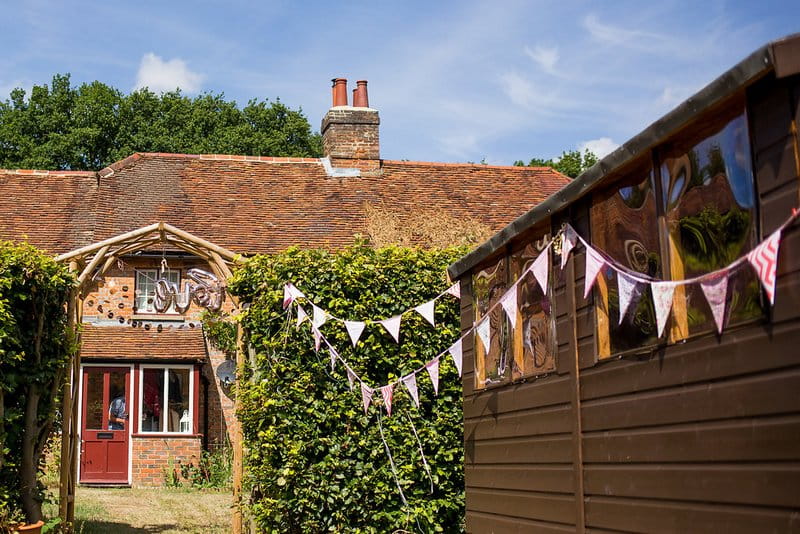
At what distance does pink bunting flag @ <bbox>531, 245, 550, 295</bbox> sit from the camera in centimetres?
667

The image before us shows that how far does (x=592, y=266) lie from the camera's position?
5840 millimetres

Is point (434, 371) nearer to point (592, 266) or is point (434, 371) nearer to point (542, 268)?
point (542, 268)

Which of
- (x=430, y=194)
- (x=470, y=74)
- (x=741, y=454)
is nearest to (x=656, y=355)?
(x=741, y=454)

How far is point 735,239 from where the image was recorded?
Result: 4.50 meters

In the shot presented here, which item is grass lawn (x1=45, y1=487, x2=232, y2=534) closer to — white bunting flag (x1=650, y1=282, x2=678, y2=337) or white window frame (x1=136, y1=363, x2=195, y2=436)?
white window frame (x1=136, y1=363, x2=195, y2=436)

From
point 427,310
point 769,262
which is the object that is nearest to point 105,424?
point 427,310

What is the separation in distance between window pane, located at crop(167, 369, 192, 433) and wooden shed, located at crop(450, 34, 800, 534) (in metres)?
15.0

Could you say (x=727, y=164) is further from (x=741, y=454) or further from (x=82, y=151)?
(x=82, y=151)

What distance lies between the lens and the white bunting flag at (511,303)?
7145mm

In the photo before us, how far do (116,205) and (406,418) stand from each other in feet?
45.8

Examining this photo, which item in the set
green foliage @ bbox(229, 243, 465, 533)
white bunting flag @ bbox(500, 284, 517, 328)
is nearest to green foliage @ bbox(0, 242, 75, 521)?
green foliage @ bbox(229, 243, 465, 533)

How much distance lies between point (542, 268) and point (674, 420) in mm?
1947

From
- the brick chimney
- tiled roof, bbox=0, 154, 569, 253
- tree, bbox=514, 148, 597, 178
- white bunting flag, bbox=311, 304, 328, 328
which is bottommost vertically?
white bunting flag, bbox=311, 304, 328, 328

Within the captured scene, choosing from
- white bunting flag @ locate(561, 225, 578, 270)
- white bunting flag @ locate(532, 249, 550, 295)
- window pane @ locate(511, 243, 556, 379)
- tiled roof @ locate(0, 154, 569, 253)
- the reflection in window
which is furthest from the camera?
tiled roof @ locate(0, 154, 569, 253)
